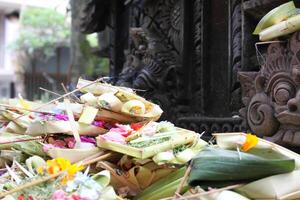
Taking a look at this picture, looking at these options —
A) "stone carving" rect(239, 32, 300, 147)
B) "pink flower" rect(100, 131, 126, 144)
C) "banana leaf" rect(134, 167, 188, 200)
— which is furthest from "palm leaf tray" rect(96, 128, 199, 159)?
"stone carving" rect(239, 32, 300, 147)

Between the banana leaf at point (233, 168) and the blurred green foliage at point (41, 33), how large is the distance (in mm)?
20674

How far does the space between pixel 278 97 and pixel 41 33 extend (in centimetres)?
2096

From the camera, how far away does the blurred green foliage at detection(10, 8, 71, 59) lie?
22.0 metres

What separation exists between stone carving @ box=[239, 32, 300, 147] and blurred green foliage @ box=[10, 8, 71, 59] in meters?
19.8

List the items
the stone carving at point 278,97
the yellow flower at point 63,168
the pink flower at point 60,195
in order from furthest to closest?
1. the stone carving at point 278,97
2. the yellow flower at point 63,168
3. the pink flower at point 60,195

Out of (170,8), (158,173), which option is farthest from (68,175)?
(170,8)

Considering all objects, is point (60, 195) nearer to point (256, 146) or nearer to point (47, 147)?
point (47, 147)

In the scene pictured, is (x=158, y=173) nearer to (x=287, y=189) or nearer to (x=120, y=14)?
(x=287, y=189)

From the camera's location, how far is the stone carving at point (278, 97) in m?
2.44

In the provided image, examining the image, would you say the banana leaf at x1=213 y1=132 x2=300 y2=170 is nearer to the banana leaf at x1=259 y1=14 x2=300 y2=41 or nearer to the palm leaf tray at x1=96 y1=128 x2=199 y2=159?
the palm leaf tray at x1=96 y1=128 x2=199 y2=159

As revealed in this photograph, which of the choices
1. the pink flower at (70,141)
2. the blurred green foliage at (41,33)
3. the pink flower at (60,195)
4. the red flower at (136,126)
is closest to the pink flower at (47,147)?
the pink flower at (70,141)

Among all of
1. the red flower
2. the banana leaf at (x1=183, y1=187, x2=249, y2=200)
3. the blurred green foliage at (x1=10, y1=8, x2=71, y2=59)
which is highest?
the blurred green foliage at (x1=10, y1=8, x2=71, y2=59)

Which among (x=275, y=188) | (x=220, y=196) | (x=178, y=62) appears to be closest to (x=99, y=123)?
(x=220, y=196)

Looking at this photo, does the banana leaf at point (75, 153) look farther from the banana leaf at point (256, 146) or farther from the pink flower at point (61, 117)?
the banana leaf at point (256, 146)
